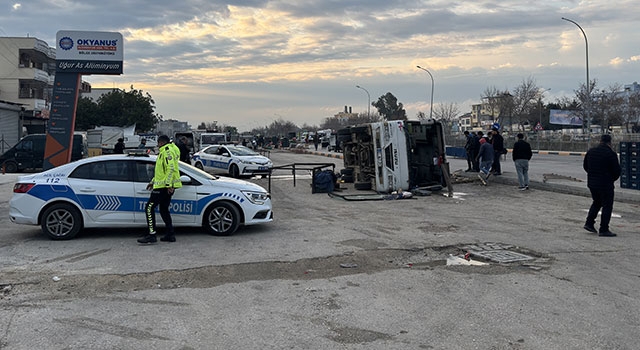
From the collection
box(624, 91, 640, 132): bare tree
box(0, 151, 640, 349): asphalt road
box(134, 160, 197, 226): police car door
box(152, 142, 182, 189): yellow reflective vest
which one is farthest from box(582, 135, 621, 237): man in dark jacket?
box(624, 91, 640, 132): bare tree

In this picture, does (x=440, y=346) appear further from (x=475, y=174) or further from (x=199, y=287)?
(x=475, y=174)

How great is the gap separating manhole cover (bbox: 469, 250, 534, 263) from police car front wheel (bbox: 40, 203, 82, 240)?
619 centimetres

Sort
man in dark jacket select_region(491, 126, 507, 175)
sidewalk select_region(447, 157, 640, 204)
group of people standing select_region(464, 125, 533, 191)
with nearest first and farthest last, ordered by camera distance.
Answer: sidewalk select_region(447, 157, 640, 204) < group of people standing select_region(464, 125, 533, 191) < man in dark jacket select_region(491, 126, 507, 175)

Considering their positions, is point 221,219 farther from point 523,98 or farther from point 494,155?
point 523,98

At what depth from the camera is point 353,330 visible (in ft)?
15.7

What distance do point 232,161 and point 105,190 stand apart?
13.1 meters

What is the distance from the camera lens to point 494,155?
18562 millimetres

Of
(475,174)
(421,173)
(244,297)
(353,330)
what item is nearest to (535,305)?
(353,330)

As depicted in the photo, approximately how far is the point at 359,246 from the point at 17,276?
15.3 feet

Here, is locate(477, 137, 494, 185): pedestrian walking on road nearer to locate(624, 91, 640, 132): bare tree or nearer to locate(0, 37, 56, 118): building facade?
locate(0, 37, 56, 118): building facade

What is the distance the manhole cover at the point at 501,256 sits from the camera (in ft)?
24.3

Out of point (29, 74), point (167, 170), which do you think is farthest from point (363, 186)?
point (29, 74)

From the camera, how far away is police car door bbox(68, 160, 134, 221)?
28.5 ft

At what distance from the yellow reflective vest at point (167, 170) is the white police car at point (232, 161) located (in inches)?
477
